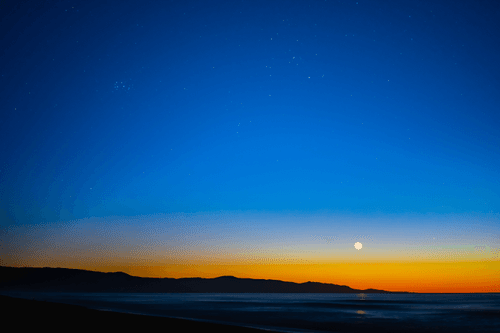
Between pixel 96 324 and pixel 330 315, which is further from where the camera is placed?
pixel 330 315

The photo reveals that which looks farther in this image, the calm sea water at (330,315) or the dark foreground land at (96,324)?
the calm sea water at (330,315)

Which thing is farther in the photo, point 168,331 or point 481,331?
point 481,331

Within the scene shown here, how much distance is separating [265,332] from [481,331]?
59.2 ft

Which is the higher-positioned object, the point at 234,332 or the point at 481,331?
the point at 234,332

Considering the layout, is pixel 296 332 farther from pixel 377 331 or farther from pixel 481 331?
Result: pixel 481 331

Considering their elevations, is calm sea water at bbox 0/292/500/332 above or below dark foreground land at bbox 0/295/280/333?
below

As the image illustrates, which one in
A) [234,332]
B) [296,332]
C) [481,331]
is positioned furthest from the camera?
[481,331]

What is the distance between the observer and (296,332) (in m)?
18.7

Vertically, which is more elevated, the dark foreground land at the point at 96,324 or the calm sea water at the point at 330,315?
the dark foreground land at the point at 96,324

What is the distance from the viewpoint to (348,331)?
23109 mm

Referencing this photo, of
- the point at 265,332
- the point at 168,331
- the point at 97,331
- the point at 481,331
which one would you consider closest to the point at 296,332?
the point at 265,332

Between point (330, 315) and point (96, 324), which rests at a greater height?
point (96, 324)

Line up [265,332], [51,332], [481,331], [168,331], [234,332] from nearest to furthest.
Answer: [51,332]
[168,331]
[234,332]
[265,332]
[481,331]

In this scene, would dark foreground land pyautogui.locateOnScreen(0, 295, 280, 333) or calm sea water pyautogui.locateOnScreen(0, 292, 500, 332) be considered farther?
calm sea water pyautogui.locateOnScreen(0, 292, 500, 332)
